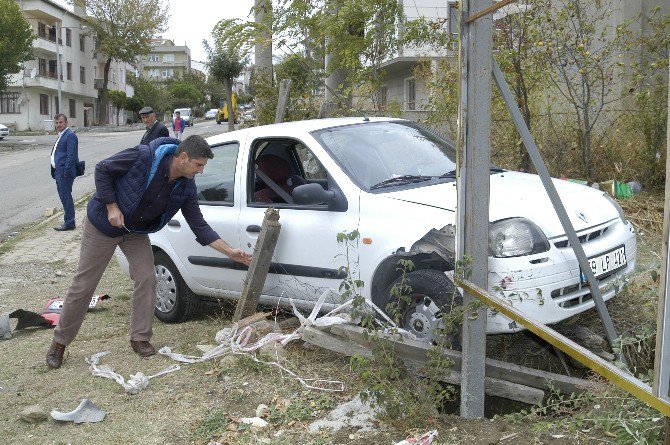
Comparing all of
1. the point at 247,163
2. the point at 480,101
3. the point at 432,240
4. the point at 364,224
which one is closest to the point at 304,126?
the point at 247,163

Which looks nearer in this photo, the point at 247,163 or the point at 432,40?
the point at 247,163

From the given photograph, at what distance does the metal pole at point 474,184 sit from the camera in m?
3.93

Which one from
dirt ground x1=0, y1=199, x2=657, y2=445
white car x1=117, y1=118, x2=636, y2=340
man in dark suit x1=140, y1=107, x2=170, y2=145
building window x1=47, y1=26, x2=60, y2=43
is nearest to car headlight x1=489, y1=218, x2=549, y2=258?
white car x1=117, y1=118, x2=636, y2=340

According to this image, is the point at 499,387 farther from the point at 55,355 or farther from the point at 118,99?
the point at 118,99

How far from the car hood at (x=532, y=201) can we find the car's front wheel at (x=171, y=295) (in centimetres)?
238

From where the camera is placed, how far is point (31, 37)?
40844 millimetres

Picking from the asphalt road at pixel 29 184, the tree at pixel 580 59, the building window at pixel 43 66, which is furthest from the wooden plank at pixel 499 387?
the building window at pixel 43 66

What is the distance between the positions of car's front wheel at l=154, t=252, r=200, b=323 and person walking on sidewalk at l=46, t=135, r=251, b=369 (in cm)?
85

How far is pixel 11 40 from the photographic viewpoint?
3853 cm

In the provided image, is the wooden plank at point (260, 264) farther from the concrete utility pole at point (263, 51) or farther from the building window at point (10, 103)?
the building window at point (10, 103)

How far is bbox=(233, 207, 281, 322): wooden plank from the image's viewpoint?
5605mm

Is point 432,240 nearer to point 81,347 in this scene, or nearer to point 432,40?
point 81,347

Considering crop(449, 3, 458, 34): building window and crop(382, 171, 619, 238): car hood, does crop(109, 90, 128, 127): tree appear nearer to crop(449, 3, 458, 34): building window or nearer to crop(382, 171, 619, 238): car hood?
crop(449, 3, 458, 34): building window

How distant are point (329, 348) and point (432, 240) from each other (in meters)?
0.97
